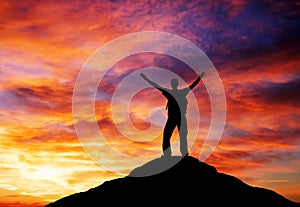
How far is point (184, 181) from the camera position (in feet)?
72.1

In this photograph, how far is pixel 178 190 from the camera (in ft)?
69.8

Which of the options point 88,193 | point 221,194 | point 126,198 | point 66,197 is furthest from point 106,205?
point 221,194

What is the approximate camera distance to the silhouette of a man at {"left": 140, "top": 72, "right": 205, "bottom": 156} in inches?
885

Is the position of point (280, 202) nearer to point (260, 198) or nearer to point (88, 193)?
point (260, 198)

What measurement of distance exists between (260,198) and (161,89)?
872 cm

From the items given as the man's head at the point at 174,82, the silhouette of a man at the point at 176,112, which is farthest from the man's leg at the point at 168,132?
the man's head at the point at 174,82

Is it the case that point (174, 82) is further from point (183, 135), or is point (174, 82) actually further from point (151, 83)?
point (183, 135)

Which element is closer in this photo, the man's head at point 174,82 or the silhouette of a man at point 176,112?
the man's head at point 174,82

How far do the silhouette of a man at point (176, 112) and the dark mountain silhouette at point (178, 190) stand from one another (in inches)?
42.0

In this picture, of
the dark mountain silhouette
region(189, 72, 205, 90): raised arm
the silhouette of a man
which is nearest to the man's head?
the silhouette of a man

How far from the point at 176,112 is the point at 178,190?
4592mm

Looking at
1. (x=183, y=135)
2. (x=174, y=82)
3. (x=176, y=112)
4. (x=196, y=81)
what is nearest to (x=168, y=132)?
(x=183, y=135)

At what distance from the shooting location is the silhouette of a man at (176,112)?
22.5 meters

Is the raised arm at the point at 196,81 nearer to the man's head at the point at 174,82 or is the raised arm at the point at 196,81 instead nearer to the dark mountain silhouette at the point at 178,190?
the man's head at the point at 174,82
